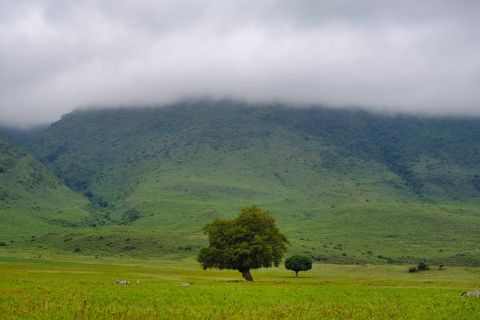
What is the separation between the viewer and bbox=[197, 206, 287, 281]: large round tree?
293 feet

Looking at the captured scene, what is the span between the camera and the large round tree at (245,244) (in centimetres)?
8919

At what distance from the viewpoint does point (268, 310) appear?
34.2 meters

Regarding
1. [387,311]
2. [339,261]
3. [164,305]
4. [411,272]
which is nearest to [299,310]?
[387,311]

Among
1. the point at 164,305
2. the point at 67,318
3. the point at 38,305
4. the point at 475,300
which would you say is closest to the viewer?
the point at 67,318

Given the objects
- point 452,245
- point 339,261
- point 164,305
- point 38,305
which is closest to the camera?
point 38,305

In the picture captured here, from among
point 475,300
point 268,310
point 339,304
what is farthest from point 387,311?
point 475,300

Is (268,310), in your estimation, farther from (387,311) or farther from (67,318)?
(67,318)

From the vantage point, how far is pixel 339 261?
174 metres

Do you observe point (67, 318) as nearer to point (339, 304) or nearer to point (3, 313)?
point (3, 313)

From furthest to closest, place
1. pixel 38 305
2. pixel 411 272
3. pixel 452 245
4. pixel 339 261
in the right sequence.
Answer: pixel 452 245, pixel 339 261, pixel 411 272, pixel 38 305

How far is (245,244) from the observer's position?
88750 mm

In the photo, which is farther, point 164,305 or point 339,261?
point 339,261

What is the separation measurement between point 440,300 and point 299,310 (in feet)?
52.2

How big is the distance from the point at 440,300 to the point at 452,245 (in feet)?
553
